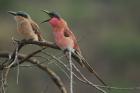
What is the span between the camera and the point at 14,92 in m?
9.33

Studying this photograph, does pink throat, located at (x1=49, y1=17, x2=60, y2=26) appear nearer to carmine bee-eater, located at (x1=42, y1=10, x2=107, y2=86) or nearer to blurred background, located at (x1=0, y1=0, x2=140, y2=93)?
carmine bee-eater, located at (x1=42, y1=10, x2=107, y2=86)

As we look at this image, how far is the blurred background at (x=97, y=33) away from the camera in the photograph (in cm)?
1014

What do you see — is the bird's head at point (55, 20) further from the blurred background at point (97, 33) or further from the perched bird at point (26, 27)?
the blurred background at point (97, 33)

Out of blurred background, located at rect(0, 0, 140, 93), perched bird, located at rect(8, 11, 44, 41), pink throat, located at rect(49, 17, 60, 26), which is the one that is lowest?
blurred background, located at rect(0, 0, 140, 93)

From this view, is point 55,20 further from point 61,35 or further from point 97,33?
point 97,33

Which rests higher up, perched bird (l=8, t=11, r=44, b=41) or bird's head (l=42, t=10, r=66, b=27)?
bird's head (l=42, t=10, r=66, b=27)

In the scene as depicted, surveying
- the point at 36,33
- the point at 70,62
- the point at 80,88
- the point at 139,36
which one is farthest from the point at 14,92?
the point at 70,62

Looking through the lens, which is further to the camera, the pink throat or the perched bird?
the perched bird

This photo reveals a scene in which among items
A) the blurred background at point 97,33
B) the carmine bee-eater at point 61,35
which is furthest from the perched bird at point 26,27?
the blurred background at point 97,33

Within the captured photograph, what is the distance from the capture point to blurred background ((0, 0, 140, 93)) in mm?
10145

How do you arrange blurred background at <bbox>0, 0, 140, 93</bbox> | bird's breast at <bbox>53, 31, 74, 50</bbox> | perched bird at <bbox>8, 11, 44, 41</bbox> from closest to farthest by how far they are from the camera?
bird's breast at <bbox>53, 31, 74, 50</bbox> < perched bird at <bbox>8, 11, 44, 41</bbox> < blurred background at <bbox>0, 0, 140, 93</bbox>

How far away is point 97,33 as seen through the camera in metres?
12.2

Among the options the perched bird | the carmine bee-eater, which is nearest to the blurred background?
the perched bird

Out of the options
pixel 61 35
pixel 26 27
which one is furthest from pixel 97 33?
pixel 61 35
